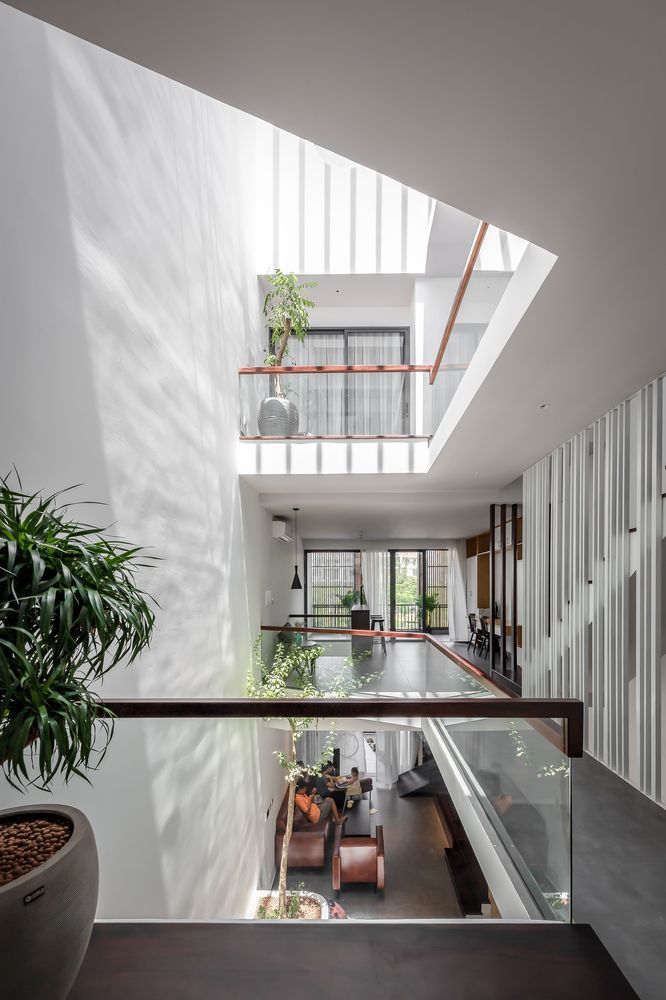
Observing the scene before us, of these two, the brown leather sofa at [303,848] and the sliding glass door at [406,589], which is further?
the sliding glass door at [406,589]

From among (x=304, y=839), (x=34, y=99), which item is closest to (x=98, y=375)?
(x=34, y=99)

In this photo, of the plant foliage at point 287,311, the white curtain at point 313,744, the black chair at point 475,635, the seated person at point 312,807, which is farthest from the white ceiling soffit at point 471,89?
the black chair at point 475,635

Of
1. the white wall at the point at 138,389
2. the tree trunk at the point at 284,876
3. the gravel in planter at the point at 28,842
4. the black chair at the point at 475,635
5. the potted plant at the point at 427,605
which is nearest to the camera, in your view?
the gravel in planter at the point at 28,842

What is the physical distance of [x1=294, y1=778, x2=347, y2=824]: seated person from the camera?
2.23 m

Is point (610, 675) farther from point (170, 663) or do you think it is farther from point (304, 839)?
point (170, 663)

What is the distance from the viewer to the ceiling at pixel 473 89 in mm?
1138

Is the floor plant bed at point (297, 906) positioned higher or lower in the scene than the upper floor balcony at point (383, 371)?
lower

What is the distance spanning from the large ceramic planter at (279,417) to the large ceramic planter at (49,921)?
16.1ft

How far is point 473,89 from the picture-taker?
4.29ft

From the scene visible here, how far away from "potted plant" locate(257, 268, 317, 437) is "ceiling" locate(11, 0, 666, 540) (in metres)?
4.07

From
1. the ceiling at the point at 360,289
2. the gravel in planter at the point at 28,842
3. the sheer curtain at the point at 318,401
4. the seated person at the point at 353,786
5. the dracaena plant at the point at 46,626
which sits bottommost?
the seated person at the point at 353,786

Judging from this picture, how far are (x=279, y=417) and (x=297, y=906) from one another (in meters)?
4.80

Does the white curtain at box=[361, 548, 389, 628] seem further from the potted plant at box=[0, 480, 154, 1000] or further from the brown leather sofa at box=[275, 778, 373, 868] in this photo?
the potted plant at box=[0, 480, 154, 1000]

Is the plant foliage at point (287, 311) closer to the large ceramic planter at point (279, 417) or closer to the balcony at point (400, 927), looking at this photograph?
the large ceramic planter at point (279, 417)
